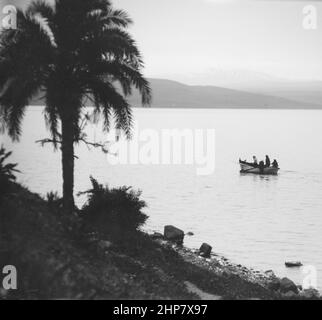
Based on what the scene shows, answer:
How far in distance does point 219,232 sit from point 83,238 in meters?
18.0

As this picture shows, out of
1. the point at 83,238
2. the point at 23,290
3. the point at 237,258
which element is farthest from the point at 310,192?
the point at 23,290

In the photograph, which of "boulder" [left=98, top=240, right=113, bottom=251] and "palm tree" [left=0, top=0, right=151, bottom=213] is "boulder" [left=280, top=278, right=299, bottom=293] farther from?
"palm tree" [left=0, top=0, right=151, bottom=213]

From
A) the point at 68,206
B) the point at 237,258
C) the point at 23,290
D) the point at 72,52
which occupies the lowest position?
the point at 237,258

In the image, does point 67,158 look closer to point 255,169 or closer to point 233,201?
point 233,201

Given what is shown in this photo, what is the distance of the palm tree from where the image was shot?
17.1 meters

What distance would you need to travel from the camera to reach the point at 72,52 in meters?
17.9

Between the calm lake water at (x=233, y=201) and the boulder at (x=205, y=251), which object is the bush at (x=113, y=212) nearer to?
the boulder at (x=205, y=251)

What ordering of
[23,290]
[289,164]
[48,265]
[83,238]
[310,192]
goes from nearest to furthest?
1. [23,290]
2. [48,265]
3. [83,238]
4. [310,192]
5. [289,164]

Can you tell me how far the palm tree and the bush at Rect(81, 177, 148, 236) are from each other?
0.98m

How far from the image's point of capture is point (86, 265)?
13242mm

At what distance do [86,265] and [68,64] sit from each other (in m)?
7.27

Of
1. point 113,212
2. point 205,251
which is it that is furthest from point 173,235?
point 113,212

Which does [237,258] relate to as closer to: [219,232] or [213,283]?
[219,232]

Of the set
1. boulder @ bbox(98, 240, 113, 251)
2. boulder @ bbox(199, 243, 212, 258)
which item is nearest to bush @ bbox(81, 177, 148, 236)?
boulder @ bbox(98, 240, 113, 251)
